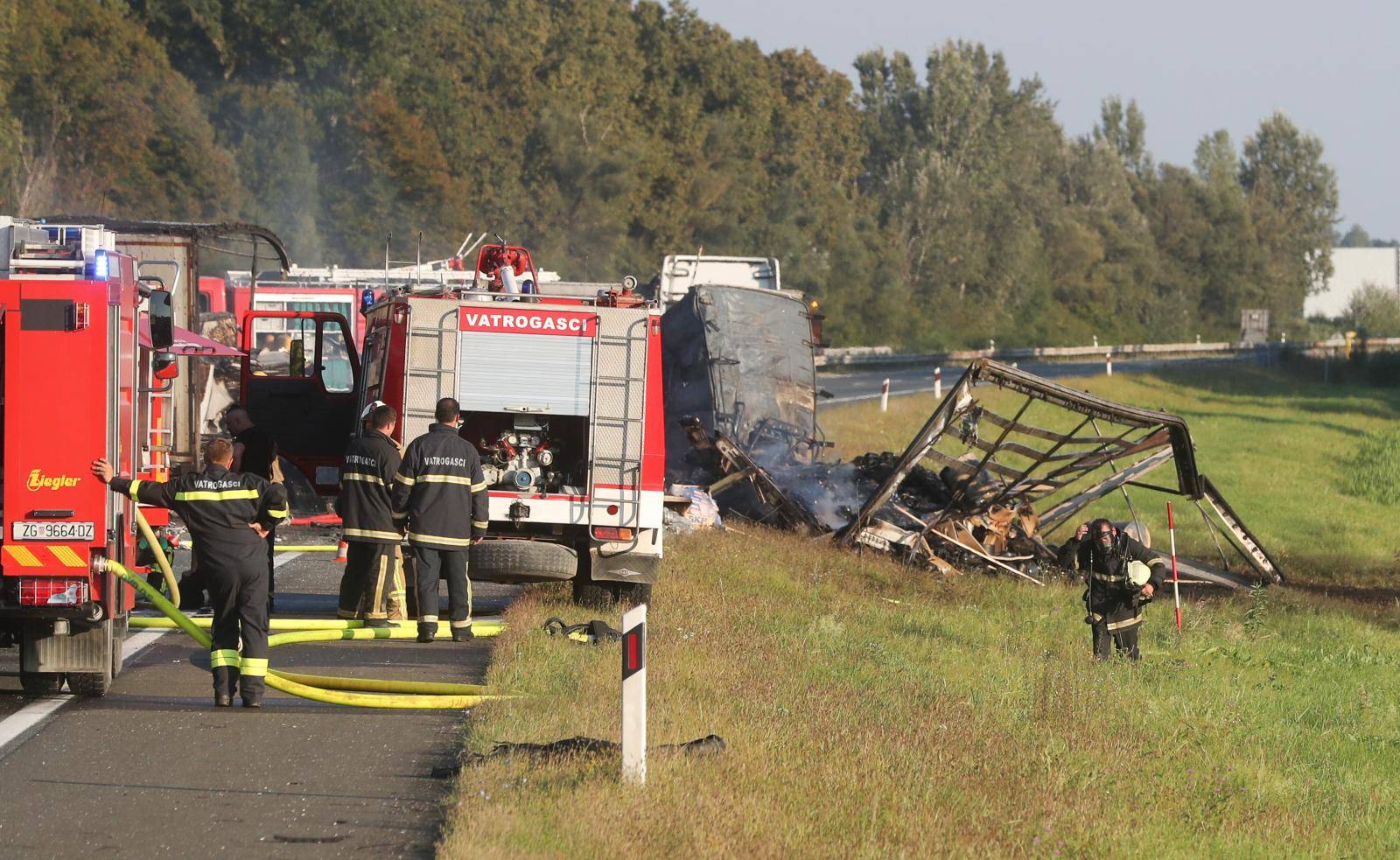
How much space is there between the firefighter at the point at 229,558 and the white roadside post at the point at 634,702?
302cm

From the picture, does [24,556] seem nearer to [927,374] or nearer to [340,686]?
[340,686]

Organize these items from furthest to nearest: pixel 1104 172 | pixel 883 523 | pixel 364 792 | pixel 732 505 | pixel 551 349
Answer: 1. pixel 1104 172
2. pixel 732 505
3. pixel 883 523
4. pixel 551 349
5. pixel 364 792

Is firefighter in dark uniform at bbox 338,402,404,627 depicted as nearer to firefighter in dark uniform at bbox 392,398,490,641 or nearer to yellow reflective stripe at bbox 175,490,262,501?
firefighter in dark uniform at bbox 392,398,490,641

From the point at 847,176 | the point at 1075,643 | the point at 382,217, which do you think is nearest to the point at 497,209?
the point at 382,217

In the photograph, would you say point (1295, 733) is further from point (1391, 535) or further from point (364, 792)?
point (1391, 535)

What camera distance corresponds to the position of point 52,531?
361 inches

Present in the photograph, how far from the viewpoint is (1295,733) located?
11.3 m

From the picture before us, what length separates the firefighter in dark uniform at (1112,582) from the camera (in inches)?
499

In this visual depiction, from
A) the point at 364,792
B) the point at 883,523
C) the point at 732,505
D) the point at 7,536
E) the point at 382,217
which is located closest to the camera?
the point at 364,792

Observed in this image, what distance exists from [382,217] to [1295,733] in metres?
47.8

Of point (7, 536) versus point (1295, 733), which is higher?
point (7, 536)

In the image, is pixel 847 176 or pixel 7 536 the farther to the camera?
pixel 847 176

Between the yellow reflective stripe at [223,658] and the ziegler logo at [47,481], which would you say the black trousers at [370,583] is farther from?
the ziegler logo at [47,481]

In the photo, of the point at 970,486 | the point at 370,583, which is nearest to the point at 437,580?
the point at 370,583
